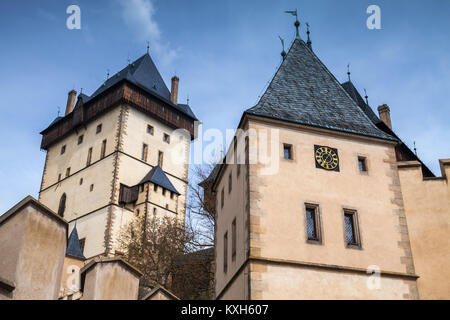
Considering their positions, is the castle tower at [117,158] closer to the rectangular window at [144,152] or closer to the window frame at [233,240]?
the rectangular window at [144,152]

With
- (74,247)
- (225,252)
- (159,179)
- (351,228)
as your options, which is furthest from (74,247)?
(351,228)

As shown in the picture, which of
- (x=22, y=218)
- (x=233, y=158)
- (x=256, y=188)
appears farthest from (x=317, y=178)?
(x=22, y=218)

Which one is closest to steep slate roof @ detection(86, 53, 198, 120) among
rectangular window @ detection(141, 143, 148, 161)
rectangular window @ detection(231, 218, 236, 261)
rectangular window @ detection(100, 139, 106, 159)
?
rectangular window @ detection(141, 143, 148, 161)

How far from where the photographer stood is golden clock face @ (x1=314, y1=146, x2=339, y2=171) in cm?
1688

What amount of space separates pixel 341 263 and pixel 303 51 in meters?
10.5

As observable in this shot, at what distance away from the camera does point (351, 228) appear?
53.2ft

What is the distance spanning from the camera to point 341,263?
15.3m

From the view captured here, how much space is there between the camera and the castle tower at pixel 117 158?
49.3 metres

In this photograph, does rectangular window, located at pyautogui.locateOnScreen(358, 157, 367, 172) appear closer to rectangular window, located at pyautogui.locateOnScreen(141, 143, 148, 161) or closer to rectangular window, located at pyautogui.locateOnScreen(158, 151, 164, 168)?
rectangular window, located at pyautogui.locateOnScreen(141, 143, 148, 161)

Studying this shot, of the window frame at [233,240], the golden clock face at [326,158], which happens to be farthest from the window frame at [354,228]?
the window frame at [233,240]

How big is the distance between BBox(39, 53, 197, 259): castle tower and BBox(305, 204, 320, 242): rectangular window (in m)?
32.8

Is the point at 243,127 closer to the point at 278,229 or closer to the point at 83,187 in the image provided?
the point at 278,229

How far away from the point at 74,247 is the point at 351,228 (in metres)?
33.4

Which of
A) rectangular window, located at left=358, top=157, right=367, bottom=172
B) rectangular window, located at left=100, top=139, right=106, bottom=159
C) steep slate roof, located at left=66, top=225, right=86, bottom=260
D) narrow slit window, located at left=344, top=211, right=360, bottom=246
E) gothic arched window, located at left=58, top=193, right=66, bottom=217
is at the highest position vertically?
rectangular window, located at left=100, top=139, right=106, bottom=159
